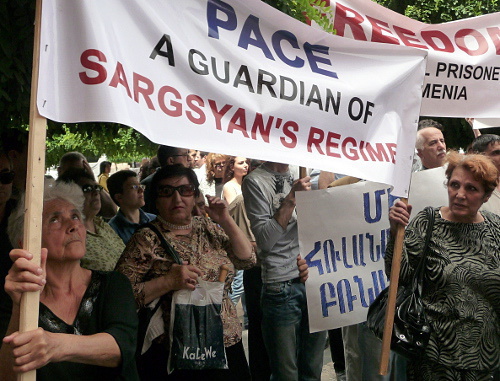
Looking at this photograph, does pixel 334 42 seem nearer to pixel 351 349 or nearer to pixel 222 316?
pixel 222 316

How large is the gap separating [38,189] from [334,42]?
184cm

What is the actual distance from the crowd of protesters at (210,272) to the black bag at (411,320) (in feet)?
0.26

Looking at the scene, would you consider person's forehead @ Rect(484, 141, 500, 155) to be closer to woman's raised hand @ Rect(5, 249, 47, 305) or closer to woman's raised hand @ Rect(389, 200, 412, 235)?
woman's raised hand @ Rect(389, 200, 412, 235)

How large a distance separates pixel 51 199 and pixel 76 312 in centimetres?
57

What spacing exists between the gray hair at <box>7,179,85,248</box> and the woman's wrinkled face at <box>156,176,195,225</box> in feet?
2.72

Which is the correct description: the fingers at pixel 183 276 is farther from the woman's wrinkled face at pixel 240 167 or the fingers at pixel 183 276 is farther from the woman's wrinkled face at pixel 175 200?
the woman's wrinkled face at pixel 240 167

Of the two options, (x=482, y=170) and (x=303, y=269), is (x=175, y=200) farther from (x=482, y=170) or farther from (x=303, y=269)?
(x=482, y=170)

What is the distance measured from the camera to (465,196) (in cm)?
450

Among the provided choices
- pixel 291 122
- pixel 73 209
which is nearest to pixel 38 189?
pixel 73 209

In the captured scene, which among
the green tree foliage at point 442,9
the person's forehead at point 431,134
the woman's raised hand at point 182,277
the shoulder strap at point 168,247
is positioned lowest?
the woman's raised hand at point 182,277

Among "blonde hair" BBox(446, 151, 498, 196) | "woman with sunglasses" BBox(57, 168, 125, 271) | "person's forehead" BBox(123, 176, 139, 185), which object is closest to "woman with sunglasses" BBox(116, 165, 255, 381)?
"woman with sunglasses" BBox(57, 168, 125, 271)

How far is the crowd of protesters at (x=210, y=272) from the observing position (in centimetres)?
321

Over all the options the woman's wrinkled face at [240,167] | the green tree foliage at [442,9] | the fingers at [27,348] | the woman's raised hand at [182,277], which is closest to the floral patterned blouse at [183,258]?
the woman's raised hand at [182,277]

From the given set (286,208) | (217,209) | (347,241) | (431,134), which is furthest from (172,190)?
(431,134)
